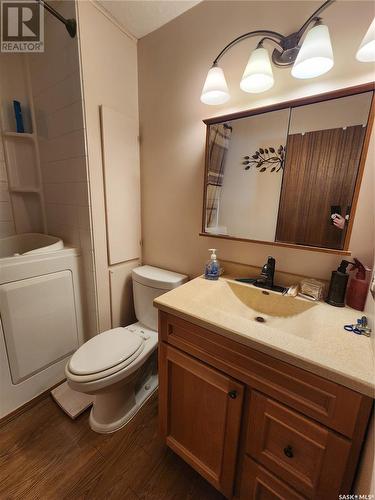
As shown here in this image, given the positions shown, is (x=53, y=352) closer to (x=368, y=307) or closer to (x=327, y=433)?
(x=327, y=433)

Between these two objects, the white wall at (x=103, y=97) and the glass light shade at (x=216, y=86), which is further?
the white wall at (x=103, y=97)

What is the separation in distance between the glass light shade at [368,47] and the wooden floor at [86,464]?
6.21 feet

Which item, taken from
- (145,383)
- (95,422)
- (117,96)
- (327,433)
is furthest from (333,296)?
(117,96)

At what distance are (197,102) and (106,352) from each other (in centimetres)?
153

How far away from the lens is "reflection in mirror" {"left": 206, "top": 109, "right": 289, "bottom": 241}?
1.04 metres

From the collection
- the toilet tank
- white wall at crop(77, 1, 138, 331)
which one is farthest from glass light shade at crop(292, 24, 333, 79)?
the toilet tank

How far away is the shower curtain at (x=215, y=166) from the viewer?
46.1 inches

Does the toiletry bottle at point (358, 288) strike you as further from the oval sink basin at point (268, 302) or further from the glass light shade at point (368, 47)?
the glass light shade at point (368, 47)

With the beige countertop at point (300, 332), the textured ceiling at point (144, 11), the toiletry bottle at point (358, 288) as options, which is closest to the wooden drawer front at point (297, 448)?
the beige countertop at point (300, 332)

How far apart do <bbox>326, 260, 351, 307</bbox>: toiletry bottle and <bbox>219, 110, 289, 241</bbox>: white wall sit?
0.31 metres

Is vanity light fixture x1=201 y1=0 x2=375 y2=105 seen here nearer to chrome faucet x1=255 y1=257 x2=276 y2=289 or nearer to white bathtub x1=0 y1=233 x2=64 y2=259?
chrome faucet x1=255 y1=257 x2=276 y2=289

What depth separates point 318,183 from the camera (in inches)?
37.6

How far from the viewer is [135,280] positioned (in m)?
1.50

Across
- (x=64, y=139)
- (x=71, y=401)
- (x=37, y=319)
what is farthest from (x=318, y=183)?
(x=71, y=401)
